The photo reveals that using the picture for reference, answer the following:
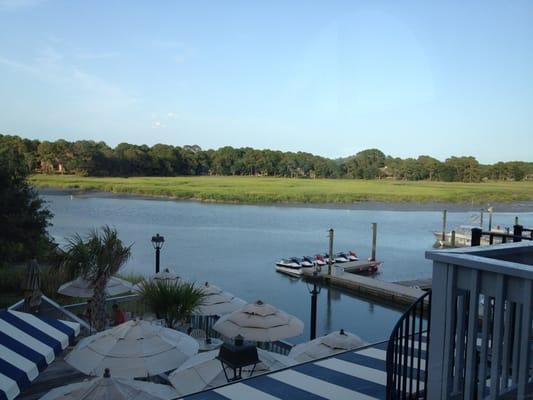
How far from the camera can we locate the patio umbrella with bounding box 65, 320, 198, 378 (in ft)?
19.7

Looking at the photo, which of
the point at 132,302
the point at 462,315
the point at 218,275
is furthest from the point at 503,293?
the point at 218,275

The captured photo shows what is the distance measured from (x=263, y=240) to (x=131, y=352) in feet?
97.7

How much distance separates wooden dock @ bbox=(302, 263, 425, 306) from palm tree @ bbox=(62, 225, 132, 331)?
11.0m

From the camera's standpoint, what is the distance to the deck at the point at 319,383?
12.1 feet

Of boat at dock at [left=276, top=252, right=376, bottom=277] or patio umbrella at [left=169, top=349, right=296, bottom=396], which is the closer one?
patio umbrella at [left=169, top=349, right=296, bottom=396]

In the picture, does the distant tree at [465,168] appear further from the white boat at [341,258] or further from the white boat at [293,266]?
the white boat at [293,266]

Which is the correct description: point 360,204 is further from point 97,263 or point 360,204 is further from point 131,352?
point 131,352

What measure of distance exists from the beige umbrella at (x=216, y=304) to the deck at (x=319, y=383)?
6.34 metres

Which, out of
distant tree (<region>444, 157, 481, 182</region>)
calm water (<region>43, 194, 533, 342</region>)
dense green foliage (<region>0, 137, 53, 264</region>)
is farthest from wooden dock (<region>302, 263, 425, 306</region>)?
distant tree (<region>444, 157, 481, 182</region>)

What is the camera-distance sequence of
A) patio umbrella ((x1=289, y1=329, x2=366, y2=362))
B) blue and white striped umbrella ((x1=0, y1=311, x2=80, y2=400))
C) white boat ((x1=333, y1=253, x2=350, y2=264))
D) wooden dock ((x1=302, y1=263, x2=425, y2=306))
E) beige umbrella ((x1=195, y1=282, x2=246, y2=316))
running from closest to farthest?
blue and white striped umbrella ((x1=0, y1=311, x2=80, y2=400))
patio umbrella ((x1=289, y1=329, x2=366, y2=362))
beige umbrella ((x1=195, y1=282, x2=246, y2=316))
wooden dock ((x1=302, y1=263, x2=425, y2=306))
white boat ((x1=333, y1=253, x2=350, y2=264))

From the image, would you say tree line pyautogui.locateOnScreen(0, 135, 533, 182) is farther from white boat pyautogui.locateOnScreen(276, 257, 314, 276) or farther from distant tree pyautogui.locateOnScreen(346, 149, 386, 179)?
white boat pyautogui.locateOnScreen(276, 257, 314, 276)

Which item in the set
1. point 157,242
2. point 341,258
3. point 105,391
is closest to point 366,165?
point 341,258

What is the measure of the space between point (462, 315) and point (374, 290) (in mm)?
17596

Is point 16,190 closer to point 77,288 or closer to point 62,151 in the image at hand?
point 77,288
